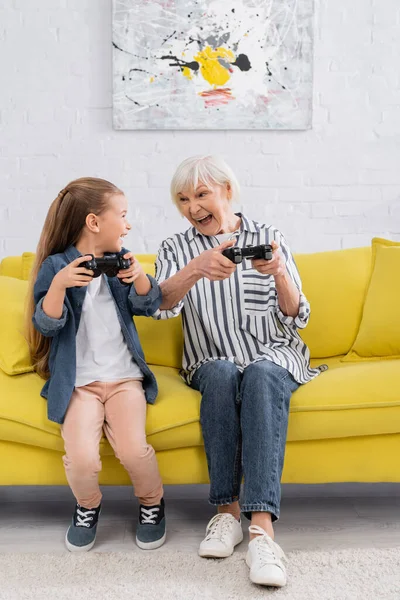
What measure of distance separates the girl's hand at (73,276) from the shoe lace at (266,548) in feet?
2.33

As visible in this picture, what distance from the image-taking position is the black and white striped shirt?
1977mm

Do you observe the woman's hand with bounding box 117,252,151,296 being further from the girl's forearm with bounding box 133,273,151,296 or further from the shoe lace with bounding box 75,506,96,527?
the shoe lace with bounding box 75,506,96,527

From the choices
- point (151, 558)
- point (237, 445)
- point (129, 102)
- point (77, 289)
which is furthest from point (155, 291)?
point (129, 102)

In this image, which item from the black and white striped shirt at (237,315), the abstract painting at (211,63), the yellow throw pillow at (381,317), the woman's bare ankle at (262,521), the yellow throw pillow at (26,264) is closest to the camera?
the woman's bare ankle at (262,521)

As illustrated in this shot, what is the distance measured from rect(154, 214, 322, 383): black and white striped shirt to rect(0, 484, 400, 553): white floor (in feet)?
1.34

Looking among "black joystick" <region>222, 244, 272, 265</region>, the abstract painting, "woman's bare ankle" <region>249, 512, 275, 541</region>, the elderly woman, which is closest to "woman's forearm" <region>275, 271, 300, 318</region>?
the elderly woman

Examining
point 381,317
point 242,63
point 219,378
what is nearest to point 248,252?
point 219,378

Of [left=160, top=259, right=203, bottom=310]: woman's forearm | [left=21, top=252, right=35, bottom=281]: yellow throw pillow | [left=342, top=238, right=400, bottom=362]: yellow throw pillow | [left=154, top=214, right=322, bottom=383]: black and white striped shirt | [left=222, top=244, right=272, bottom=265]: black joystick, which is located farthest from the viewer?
[left=21, top=252, right=35, bottom=281]: yellow throw pillow

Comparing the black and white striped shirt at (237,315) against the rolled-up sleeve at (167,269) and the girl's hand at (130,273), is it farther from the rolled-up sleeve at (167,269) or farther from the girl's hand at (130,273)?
the girl's hand at (130,273)

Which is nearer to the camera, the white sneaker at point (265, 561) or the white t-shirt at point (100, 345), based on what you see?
the white sneaker at point (265, 561)

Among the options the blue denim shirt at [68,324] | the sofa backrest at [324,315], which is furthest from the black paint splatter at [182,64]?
the blue denim shirt at [68,324]

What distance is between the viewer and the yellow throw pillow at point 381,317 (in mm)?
2197

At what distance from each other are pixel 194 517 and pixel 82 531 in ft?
1.21

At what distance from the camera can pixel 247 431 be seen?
1706 millimetres
